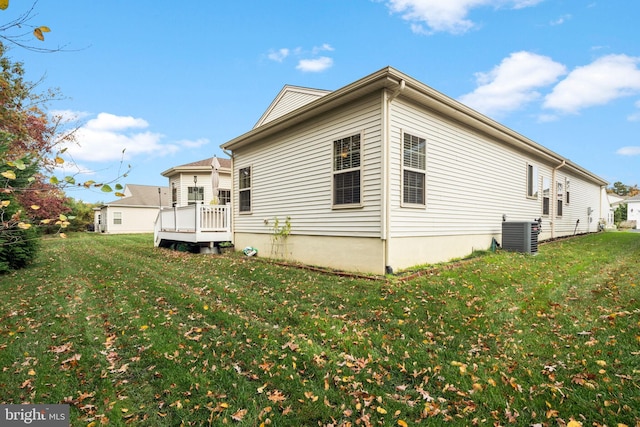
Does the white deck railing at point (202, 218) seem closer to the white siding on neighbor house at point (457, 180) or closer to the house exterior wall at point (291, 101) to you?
the house exterior wall at point (291, 101)

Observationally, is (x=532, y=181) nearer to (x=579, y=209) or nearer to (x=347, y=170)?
(x=579, y=209)

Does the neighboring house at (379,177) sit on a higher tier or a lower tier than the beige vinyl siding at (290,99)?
lower

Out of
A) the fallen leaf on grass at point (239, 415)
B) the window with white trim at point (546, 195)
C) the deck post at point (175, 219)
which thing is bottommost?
the fallen leaf on grass at point (239, 415)

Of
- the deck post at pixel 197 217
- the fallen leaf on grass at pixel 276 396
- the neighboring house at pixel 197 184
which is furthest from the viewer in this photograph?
the neighboring house at pixel 197 184

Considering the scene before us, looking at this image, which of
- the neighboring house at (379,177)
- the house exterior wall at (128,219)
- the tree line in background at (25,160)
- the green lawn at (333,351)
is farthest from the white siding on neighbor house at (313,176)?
A: the house exterior wall at (128,219)

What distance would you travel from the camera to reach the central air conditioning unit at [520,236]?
948 cm

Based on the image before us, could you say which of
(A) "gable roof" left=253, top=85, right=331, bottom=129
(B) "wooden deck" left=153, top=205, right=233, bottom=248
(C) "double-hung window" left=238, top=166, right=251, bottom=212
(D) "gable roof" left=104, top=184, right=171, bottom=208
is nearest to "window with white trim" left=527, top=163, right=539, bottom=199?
(A) "gable roof" left=253, top=85, right=331, bottom=129

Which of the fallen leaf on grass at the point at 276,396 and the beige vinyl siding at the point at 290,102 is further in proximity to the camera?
the beige vinyl siding at the point at 290,102

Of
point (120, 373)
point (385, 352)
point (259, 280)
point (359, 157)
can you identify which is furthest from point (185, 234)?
point (385, 352)

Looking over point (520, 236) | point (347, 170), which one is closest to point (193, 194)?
point (347, 170)

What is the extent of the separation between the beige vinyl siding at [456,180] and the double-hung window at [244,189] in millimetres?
5973

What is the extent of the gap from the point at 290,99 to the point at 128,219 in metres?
25.8

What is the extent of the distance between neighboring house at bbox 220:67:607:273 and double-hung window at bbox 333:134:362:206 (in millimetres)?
25

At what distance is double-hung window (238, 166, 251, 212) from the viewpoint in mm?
11156
